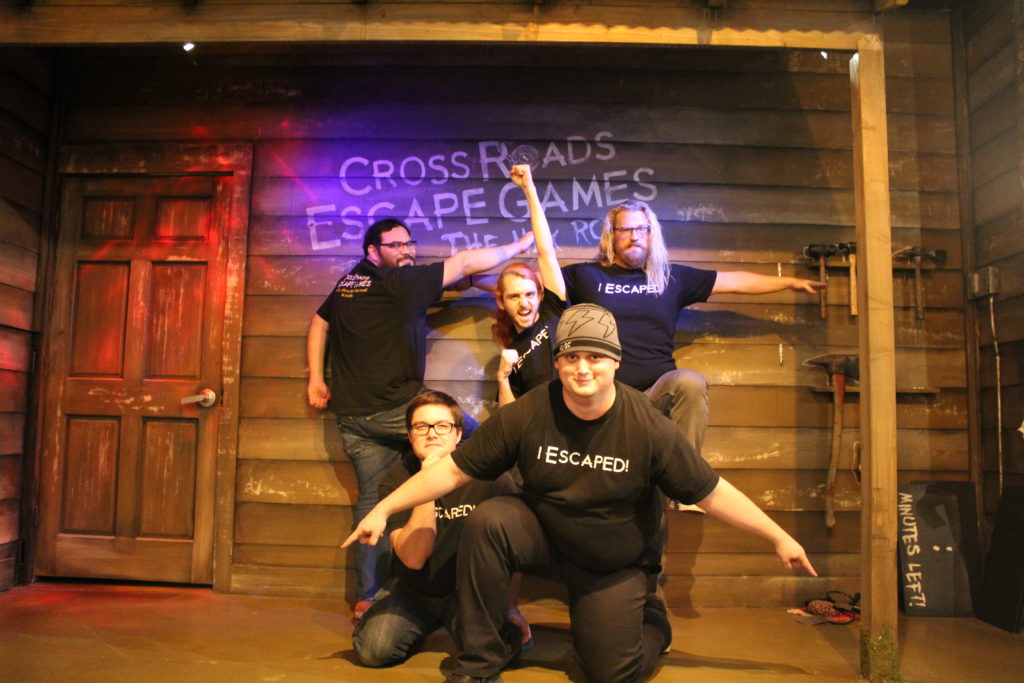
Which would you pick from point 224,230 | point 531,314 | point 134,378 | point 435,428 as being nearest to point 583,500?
point 435,428

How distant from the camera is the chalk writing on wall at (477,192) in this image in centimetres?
378

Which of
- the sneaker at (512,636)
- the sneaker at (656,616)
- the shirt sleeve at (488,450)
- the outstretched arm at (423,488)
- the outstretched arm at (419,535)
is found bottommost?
the sneaker at (512,636)

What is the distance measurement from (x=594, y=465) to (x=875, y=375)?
3.80 feet

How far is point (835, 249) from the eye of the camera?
3.68 m

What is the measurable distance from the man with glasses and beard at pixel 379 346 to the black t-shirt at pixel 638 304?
1.32 feet

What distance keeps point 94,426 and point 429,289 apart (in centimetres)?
196

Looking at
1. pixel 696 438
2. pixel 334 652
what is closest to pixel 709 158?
pixel 696 438

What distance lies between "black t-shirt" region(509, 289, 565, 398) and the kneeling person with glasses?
49 cm

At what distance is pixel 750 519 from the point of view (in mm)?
2289

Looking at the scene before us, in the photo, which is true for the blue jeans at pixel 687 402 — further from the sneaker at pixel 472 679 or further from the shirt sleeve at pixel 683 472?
the sneaker at pixel 472 679

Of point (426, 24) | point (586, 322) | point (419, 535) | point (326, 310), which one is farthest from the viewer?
point (326, 310)

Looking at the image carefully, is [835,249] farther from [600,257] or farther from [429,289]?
[429,289]

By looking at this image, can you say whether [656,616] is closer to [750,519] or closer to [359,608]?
[750,519]

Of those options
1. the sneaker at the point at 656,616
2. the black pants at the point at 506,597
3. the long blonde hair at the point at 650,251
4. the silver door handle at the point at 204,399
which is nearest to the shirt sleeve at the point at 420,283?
the long blonde hair at the point at 650,251
